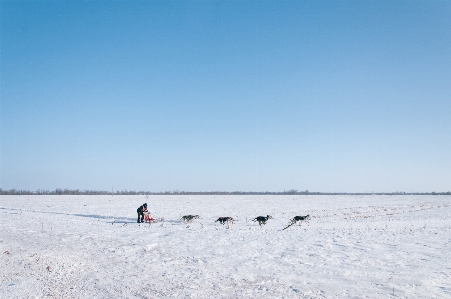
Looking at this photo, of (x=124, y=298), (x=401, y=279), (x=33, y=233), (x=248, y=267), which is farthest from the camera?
(x=33, y=233)

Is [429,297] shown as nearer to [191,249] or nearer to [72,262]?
[191,249]

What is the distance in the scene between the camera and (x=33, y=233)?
54.9ft

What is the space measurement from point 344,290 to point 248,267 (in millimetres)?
3211

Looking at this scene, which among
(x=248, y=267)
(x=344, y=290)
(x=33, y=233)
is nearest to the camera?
(x=344, y=290)

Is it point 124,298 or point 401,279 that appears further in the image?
point 401,279

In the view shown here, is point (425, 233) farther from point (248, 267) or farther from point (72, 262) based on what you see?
point (72, 262)

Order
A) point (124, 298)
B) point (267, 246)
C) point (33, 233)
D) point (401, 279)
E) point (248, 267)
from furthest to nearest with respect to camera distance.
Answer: point (33, 233) < point (267, 246) < point (248, 267) < point (401, 279) < point (124, 298)

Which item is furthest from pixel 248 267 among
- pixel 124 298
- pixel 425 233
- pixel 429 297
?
pixel 425 233

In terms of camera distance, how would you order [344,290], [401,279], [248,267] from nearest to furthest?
[344,290] < [401,279] < [248,267]

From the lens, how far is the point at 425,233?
17.5 meters

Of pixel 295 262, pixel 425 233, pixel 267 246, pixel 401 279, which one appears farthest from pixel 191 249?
pixel 425 233

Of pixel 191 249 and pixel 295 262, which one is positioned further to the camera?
pixel 191 249

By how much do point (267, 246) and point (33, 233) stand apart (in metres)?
11.8

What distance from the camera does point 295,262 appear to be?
11.1m
